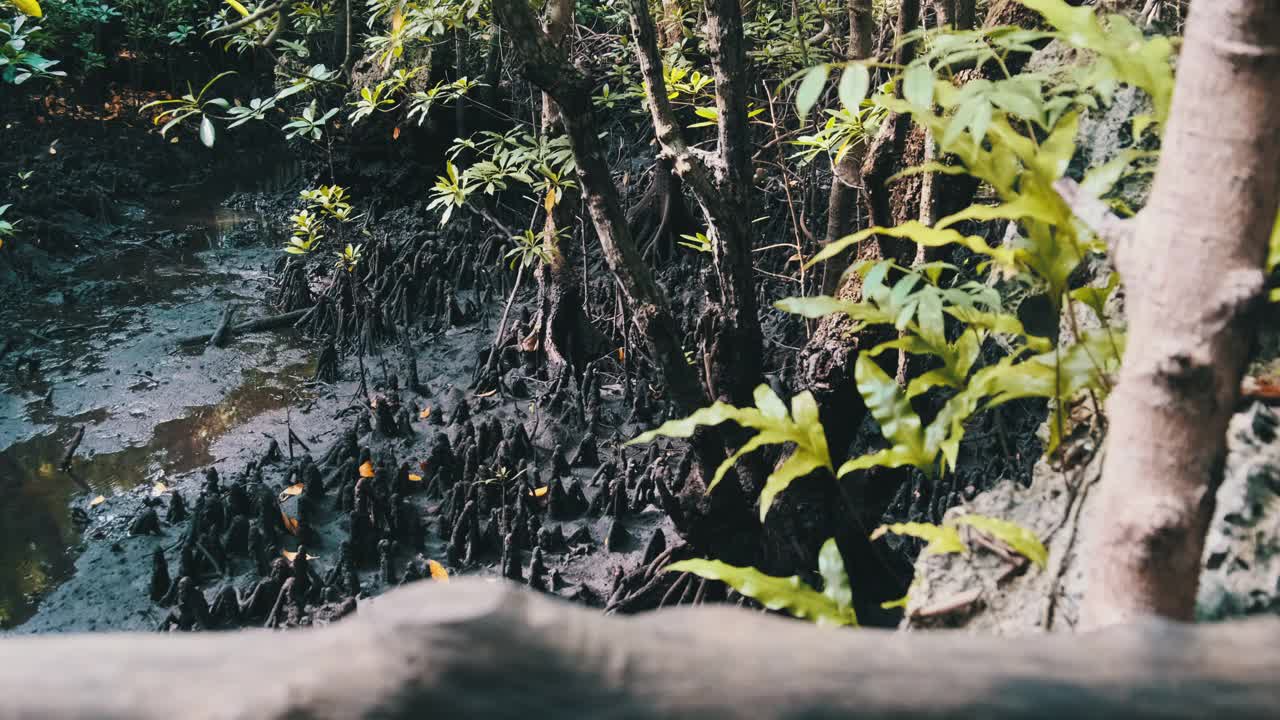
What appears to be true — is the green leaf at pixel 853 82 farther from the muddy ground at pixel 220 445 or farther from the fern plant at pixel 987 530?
the muddy ground at pixel 220 445

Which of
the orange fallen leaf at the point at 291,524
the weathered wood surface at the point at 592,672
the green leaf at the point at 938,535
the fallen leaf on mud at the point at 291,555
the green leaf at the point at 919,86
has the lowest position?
the fallen leaf on mud at the point at 291,555

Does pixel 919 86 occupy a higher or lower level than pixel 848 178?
lower

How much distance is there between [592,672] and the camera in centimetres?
80

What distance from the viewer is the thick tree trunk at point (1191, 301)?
3.35 ft

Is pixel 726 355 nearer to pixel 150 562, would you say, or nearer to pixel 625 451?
pixel 625 451

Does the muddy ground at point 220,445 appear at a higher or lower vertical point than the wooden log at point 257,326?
lower

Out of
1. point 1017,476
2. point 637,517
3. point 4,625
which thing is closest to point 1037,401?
point 1017,476

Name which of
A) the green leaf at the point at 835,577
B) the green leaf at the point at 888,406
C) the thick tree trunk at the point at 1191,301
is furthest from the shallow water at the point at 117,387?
the thick tree trunk at the point at 1191,301

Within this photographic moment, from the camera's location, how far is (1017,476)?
11.6 ft

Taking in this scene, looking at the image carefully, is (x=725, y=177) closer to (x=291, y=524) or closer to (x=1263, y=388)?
(x=1263, y=388)

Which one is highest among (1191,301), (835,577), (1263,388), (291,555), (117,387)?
(1191,301)

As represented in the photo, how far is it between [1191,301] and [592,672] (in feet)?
2.59

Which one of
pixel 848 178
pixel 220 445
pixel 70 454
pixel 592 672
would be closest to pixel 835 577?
pixel 592 672

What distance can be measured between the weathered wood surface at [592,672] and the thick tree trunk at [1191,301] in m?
0.29
